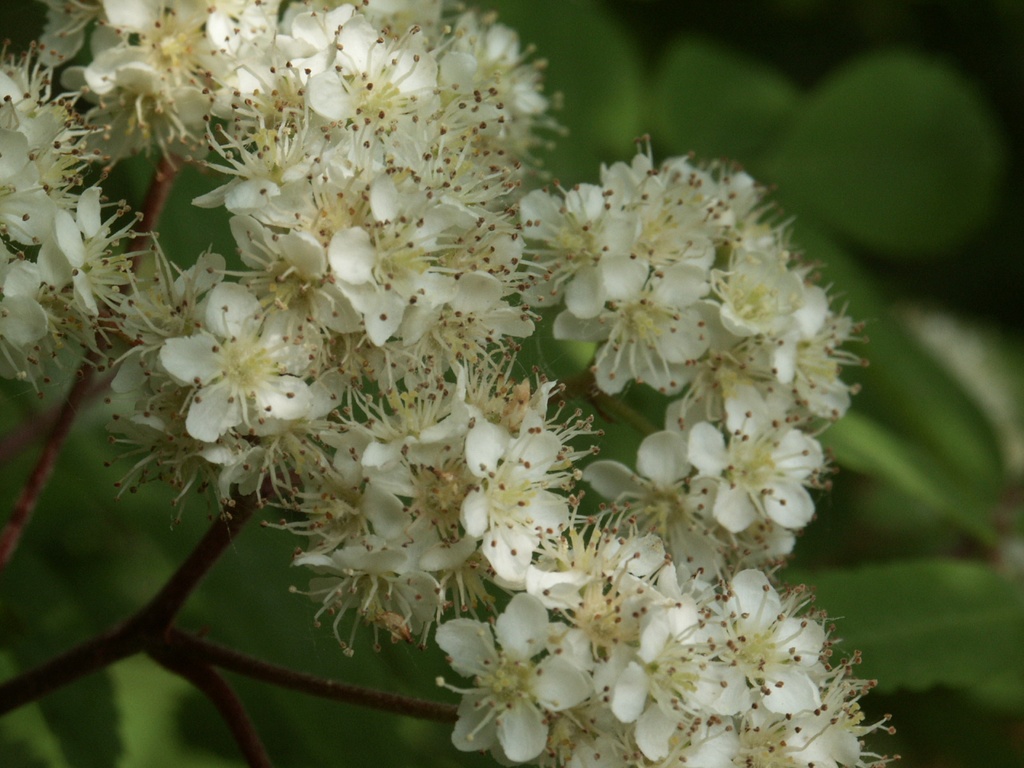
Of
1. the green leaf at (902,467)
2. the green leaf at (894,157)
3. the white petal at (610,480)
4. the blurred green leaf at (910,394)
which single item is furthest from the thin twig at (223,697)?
the green leaf at (894,157)

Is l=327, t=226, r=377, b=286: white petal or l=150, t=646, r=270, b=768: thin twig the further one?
l=150, t=646, r=270, b=768: thin twig

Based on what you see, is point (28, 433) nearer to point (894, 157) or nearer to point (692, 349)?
point (692, 349)

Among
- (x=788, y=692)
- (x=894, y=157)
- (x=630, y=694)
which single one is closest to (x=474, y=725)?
(x=630, y=694)

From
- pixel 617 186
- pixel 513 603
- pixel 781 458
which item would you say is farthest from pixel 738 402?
pixel 513 603

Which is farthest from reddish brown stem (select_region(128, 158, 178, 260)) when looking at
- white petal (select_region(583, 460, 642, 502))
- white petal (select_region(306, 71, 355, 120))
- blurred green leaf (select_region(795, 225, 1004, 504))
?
blurred green leaf (select_region(795, 225, 1004, 504))

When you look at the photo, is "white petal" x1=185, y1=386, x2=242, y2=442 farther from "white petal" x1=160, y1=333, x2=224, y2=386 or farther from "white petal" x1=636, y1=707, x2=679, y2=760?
"white petal" x1=636, y1=707, x2=679, y2=760

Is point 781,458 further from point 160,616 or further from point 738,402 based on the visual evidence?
point 160,616
